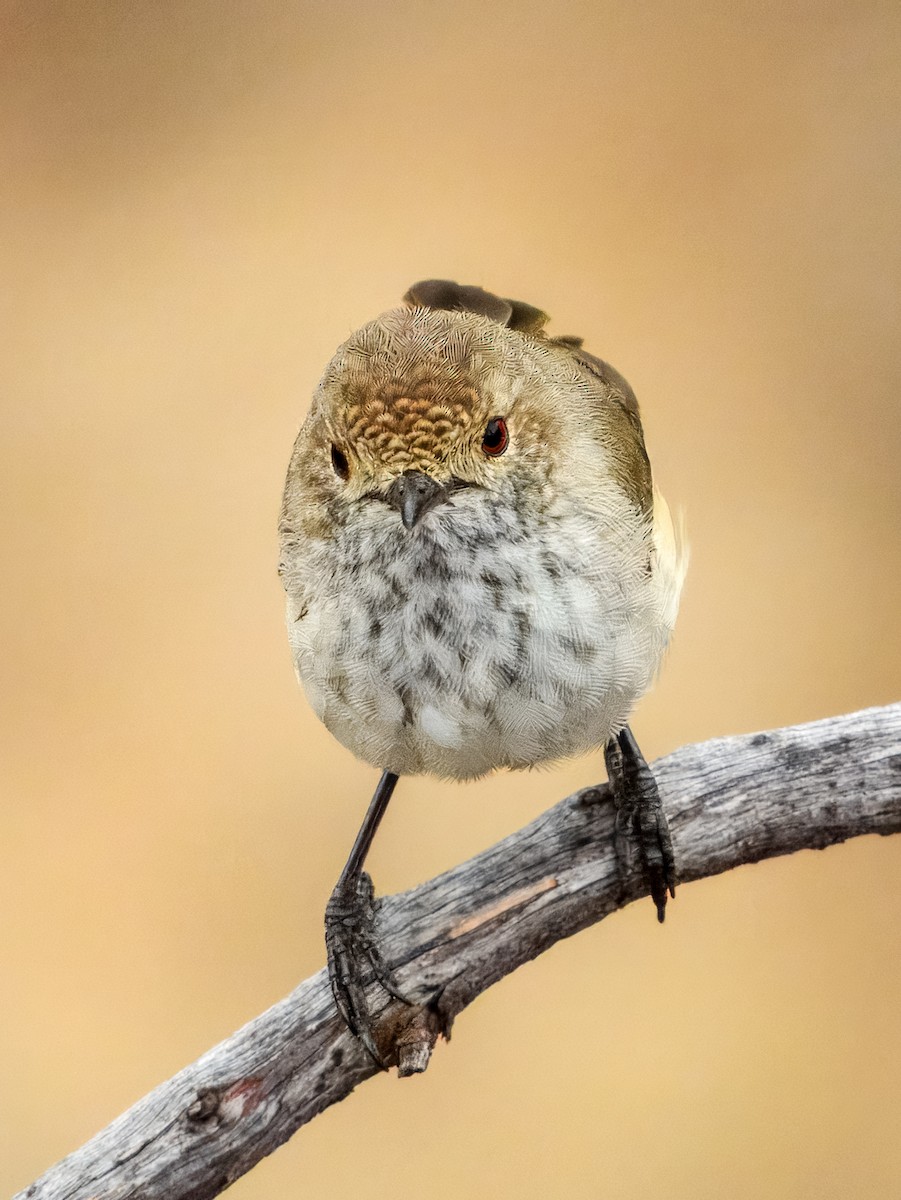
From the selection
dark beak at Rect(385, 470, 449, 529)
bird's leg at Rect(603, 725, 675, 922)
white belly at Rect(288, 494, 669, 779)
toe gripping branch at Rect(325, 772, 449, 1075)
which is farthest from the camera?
bird's leg at Rect(603, 725, 675, 922)

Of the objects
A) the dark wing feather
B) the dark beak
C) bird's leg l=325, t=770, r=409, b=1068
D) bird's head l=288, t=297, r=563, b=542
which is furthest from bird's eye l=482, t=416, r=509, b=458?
bird's leg l=325, t=770, r=409, b=1068

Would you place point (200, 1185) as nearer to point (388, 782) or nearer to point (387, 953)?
point (387, 953)

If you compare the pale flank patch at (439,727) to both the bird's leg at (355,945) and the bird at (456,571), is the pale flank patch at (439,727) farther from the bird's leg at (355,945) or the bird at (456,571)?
the bird's leg at (355,945)

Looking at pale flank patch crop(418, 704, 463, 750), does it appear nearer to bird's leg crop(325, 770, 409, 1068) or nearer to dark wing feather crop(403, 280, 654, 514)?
bird's leg crop(325, 770, 409, 1068)

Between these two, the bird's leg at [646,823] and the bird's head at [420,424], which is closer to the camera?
the bird's head at [420,424]

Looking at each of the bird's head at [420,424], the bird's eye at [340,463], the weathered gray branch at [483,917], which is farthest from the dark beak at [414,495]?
Answer: the weathered gray branch at [483,917]

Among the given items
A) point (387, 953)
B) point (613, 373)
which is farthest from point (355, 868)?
point (613, 373)
